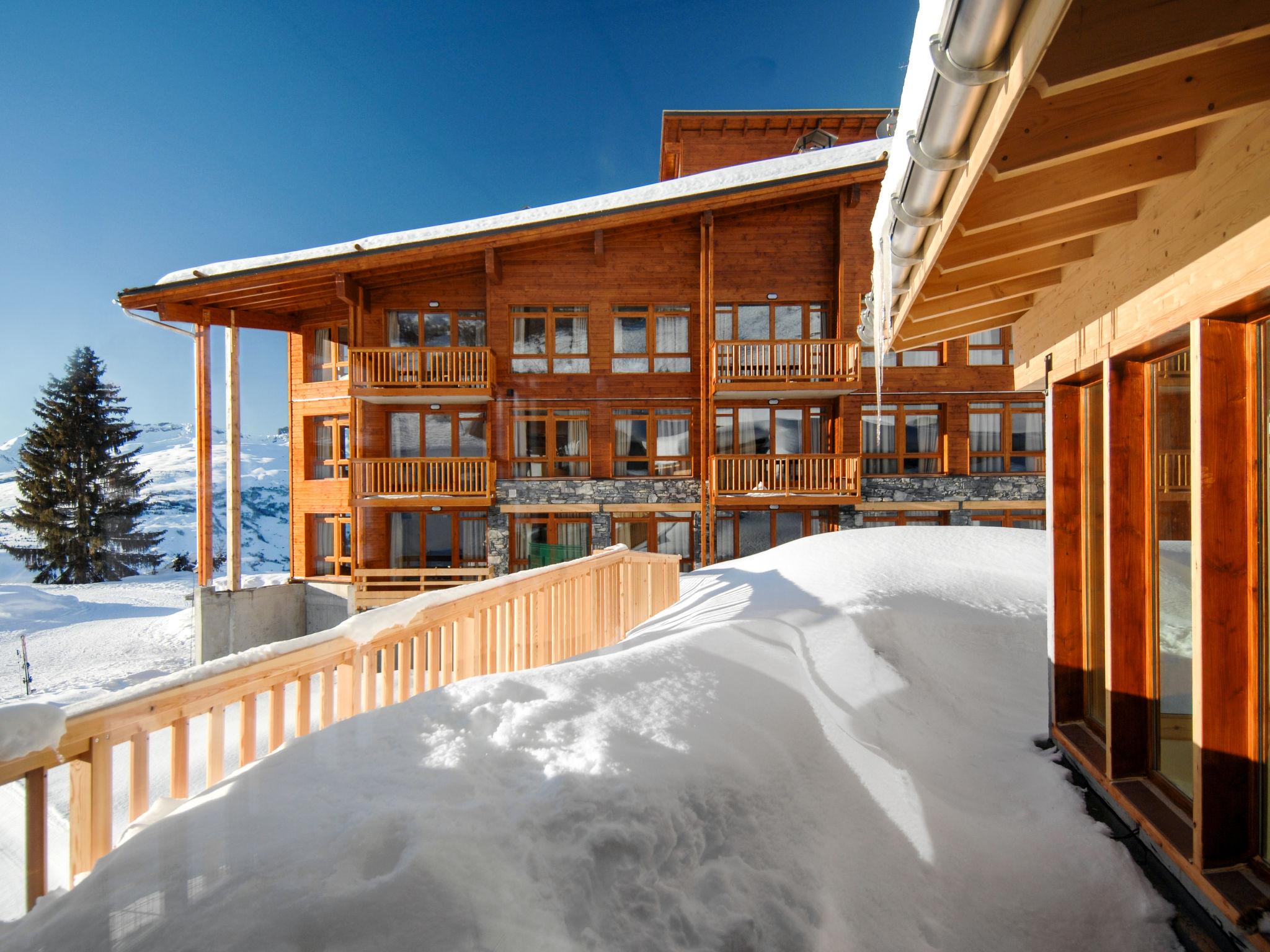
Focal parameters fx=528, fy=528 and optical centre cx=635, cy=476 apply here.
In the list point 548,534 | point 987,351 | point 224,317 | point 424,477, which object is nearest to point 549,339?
point 424,477

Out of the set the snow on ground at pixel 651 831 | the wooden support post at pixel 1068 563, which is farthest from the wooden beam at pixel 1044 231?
the snow on ground at pixel 651 831

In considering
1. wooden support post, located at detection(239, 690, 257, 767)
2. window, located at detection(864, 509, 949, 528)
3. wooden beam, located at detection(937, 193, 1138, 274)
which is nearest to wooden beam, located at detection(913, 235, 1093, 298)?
wooden beam, located at detection(937, 193, 1138, 274)

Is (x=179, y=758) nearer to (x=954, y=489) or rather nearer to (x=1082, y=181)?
(x=1082, y=181)

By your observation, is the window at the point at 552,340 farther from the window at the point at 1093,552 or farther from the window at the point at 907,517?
the window at the point at 1093,552

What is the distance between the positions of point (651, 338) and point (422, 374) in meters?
5.51

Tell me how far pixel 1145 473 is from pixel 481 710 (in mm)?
3059

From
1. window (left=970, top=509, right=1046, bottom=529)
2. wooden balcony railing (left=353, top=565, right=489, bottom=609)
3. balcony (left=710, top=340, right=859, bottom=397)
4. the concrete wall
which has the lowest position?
the concrete wall

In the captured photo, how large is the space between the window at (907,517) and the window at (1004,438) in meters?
1.41

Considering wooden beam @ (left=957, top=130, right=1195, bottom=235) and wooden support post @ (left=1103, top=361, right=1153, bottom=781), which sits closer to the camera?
wooden beam @ (left=957, top=130, right=1195, bottom=235)

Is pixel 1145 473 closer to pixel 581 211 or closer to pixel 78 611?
pixel 581 211

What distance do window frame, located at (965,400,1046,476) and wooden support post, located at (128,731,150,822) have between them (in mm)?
14666

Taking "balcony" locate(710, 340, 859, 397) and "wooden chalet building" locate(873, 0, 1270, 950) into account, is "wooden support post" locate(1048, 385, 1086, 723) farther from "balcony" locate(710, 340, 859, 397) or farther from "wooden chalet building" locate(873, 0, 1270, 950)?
"balcony" locate(710, 340, 859, 397)

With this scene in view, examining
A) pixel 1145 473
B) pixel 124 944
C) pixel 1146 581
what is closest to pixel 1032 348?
pixel 1145 473

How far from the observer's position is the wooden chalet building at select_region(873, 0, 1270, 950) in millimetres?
1431
